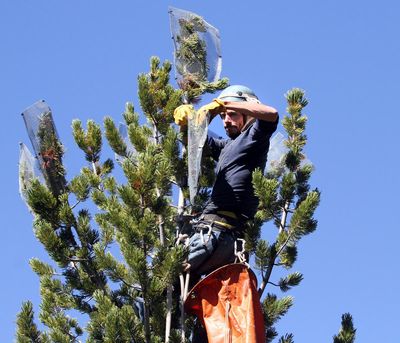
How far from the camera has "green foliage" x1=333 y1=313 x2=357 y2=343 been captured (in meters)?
9.55

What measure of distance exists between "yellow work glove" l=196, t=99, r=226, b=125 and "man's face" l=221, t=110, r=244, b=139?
381 millimetres

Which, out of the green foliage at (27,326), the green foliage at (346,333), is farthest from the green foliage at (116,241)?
the green foliage at (346,333)

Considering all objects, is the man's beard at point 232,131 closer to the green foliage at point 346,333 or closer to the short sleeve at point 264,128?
the short sleeve at point 264,128

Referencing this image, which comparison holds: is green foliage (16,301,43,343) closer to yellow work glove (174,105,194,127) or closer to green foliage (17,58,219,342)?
green foliage (17,58,219,342)

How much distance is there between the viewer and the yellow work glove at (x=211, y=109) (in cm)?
937

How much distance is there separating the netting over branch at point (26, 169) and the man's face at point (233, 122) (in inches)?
70.5

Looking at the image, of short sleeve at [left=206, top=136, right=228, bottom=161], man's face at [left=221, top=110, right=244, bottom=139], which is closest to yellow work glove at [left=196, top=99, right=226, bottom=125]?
man's face at [left=221, top=110, right=244, bottom=139]

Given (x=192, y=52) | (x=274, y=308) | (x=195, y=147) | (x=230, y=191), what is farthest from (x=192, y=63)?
(x=274, y=308)

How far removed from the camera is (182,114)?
9.77 m

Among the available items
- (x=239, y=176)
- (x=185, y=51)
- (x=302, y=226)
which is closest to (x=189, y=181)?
(x=239, y=176)

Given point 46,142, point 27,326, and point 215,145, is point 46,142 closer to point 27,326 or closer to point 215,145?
point 215,145

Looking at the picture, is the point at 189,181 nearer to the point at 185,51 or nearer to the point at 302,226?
the point at 302,226

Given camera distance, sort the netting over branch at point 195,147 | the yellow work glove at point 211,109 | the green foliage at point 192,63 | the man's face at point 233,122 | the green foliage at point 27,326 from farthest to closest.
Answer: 1. the green foliage at point 192,63
2. the man's face at point 233,122
3. the green foliage at point 27,326
4. the yellow work glove at point 211,109
5. the netting over branch at point 195,147

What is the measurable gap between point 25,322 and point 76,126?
201 cm
